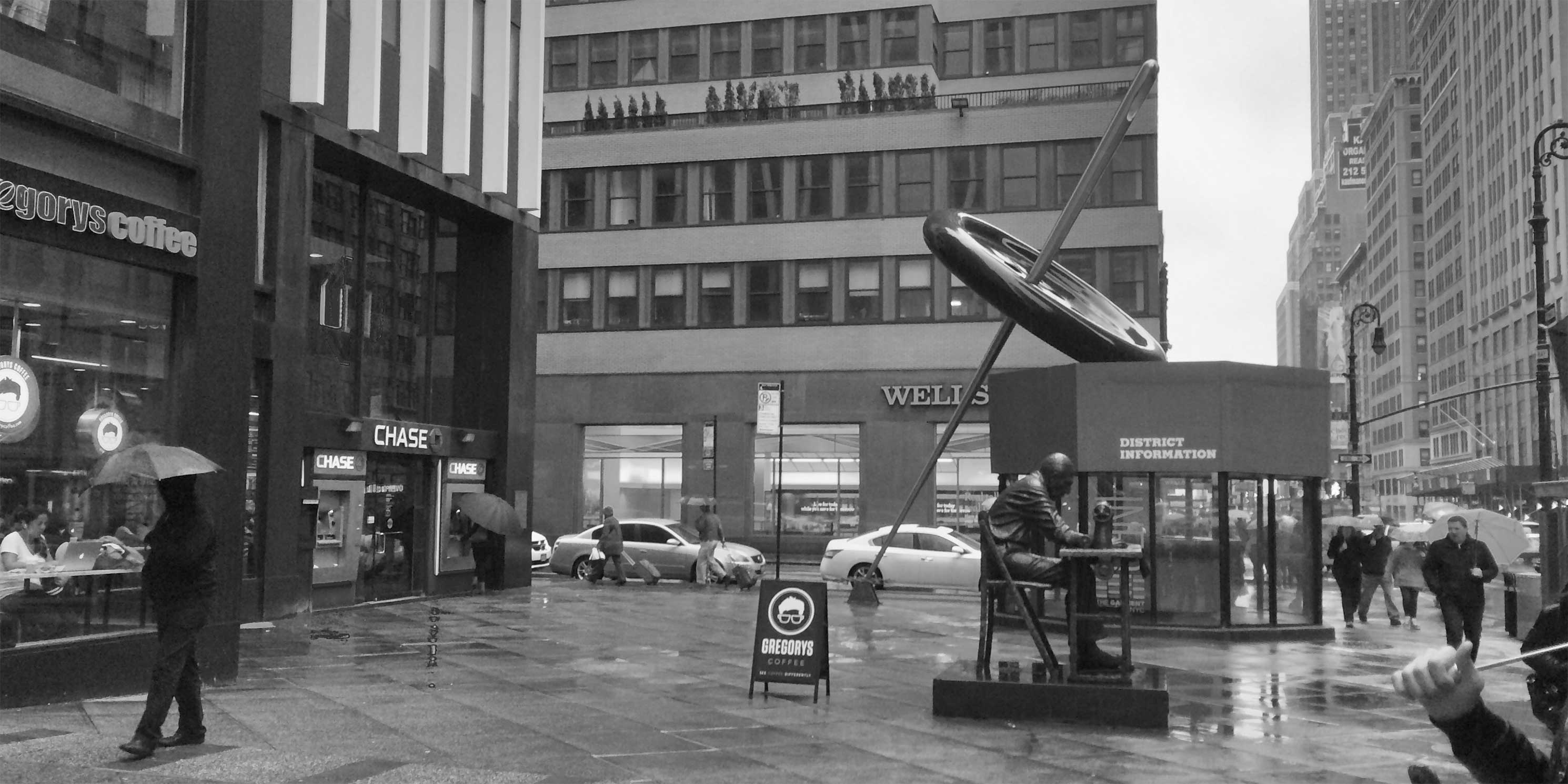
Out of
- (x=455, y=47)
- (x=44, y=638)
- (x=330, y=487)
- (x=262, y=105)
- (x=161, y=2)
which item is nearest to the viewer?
(x=44, y=638)

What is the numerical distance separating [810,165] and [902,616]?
2759 cm

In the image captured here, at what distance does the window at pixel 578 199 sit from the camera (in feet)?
166

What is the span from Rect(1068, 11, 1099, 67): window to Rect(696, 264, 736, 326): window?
47.3ft

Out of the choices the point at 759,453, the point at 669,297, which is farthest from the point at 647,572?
the point at 669,297

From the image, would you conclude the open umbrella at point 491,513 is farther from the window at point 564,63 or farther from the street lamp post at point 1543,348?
the window at point 564,63

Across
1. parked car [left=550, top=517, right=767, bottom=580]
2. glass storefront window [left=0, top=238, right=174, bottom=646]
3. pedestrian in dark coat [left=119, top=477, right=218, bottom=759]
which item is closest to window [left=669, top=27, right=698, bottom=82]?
parked car [left=550, top=517, right=767, bottom=580]

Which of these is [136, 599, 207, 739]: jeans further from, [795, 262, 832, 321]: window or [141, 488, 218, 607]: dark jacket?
A: [795, 262, 832, 321]: window

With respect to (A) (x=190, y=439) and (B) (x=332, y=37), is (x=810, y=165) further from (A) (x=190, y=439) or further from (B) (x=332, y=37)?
(A) (x=190, y=439)

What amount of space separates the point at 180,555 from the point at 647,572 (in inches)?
849

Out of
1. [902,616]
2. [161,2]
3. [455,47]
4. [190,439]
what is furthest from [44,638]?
[455,47]

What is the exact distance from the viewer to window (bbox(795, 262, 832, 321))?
4759 centimetres

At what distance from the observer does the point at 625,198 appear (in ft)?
165

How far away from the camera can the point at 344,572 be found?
23344 millimetres

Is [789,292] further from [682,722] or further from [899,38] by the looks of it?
[682,722]
